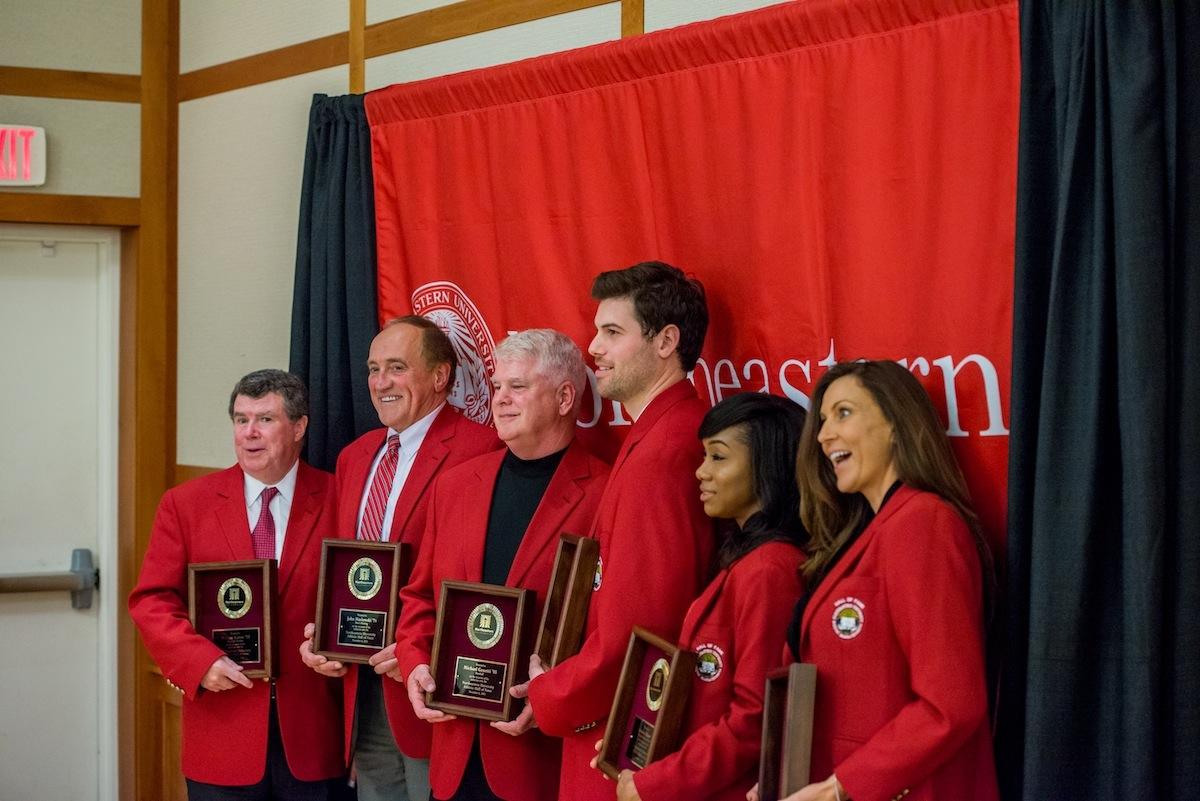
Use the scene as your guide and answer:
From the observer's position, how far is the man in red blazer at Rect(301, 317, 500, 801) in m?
3.60

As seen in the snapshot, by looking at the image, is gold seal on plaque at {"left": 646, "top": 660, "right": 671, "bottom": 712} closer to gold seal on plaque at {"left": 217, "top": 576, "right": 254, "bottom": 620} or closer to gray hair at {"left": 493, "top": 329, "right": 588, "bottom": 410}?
gray hair at {"left": 493, "top": 329, "right": 588, "bottom": 410}

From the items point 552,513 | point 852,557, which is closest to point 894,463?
point 852,557

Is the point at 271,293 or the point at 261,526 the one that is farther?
the point at 271,293

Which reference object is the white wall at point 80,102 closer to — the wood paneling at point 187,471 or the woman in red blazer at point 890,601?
the wood paneling at point 187,471

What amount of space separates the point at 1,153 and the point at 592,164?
8.21 feet

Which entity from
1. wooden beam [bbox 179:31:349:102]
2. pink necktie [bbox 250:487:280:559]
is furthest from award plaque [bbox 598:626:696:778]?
wooden beam [bbox 179:31:349:102]

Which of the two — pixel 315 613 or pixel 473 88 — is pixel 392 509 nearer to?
pixel 315 613

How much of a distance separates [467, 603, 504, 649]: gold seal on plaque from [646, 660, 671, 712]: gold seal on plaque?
548mm

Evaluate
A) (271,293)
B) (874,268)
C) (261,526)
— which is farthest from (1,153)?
(874,268)

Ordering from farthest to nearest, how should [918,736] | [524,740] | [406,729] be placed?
1. [406,729]
2. [524,740]
3. [918,736]

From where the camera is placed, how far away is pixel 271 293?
4.70 m

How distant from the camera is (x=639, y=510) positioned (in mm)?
2883

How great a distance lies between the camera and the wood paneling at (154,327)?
503 cm

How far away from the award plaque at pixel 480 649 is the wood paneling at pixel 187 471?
2045 mm
